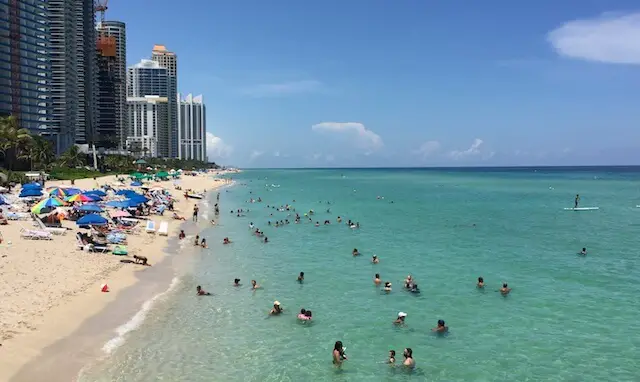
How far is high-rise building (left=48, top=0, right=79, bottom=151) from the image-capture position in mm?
141000

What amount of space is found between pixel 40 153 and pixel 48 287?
78.7 meters

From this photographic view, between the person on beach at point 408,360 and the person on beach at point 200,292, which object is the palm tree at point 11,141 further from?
the person on beach at point 408,360

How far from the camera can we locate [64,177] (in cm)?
8625

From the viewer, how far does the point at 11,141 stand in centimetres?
8081

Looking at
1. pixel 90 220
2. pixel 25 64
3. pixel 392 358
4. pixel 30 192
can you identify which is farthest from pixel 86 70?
pixel 392 358

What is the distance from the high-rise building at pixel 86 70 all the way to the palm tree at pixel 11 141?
2946 inches

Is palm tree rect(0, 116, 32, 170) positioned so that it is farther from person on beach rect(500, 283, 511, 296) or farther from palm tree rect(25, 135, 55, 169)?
person on beach rect(500, 283, 511, 296)

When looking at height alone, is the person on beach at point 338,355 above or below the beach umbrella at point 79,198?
below

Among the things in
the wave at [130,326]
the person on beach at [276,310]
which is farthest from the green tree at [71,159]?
the person on beach at [276,310]

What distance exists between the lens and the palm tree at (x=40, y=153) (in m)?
85.9

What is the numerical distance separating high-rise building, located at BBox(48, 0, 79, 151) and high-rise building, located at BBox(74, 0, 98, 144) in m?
7.87

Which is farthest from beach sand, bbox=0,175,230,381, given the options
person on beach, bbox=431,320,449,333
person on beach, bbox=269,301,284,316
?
person on beach, bbox=431,320,449,333

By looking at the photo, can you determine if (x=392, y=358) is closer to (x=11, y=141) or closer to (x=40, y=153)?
(x=11, y=141)

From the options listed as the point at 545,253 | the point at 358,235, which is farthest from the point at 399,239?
the point at 545,253
